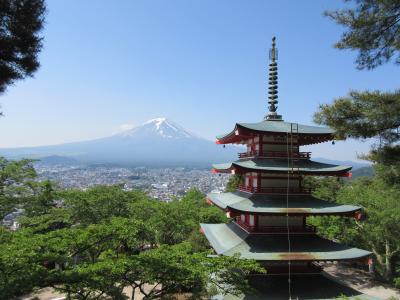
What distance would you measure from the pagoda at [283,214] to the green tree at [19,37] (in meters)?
8.85

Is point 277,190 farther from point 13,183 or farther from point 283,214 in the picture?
point 13,183

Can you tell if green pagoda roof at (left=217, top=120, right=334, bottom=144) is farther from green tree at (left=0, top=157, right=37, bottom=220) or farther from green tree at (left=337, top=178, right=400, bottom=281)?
green tree at (left=0, top=157, right=37, bottom=220)

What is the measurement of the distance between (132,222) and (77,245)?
218cm

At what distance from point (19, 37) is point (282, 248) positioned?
38.8 ft

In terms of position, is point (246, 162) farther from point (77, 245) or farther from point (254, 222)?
point (77, 245)

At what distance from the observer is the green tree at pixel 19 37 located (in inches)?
291

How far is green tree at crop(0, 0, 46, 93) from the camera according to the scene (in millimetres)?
7387

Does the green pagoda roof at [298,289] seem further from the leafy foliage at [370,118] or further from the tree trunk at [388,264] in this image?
the tree trunk at [388,264]

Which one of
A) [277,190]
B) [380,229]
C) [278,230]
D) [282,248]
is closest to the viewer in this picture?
[282,248]

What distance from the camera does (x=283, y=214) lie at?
1376cm

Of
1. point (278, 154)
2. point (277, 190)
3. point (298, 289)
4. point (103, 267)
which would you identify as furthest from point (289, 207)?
point (103, 267)

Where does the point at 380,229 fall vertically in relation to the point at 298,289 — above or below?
above

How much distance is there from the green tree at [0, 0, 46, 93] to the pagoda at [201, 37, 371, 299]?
8.85m

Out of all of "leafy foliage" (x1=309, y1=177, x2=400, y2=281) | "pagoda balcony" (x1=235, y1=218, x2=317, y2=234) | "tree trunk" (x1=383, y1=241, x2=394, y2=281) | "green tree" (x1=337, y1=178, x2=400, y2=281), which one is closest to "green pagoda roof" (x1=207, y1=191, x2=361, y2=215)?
"pagoda balcony" (x1=235, y1=218, x2=317, y2=234)
